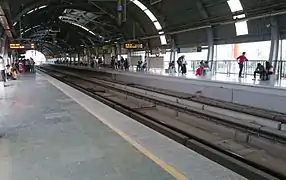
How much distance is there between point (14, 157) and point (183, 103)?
12.3 meters

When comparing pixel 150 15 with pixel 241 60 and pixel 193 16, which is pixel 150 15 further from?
pixel 241 60

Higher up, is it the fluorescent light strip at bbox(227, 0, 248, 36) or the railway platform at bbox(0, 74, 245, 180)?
the fluorescent light strip at bbox(227, 0, 248, 36)

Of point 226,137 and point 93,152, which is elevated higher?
point 93,152

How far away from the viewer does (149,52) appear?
40.8 m

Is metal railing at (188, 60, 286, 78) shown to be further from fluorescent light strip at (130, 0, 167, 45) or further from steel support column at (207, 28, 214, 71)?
fluorescent light strip at (130, 0, 167, 45)

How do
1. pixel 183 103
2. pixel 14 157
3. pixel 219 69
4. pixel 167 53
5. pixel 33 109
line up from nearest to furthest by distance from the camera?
pixel 14 157
pixel 33 109
pixel 183 103
pixel 219 69
pixel 167 53

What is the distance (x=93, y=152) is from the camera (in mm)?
5168

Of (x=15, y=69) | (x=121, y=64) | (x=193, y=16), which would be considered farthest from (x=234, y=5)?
(x=121, y=64)

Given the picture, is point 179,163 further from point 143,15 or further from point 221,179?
point 143,15

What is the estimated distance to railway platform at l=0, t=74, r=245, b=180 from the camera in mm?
4184

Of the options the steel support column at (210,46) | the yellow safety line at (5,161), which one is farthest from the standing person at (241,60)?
the yellow safety line at (5,161)

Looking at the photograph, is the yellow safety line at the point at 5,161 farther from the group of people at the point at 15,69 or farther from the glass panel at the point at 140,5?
the glass panel at the point at 140,5

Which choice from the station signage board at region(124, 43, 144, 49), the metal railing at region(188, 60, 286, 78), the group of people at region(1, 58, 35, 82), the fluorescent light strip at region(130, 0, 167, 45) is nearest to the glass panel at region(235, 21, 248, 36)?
the metal railing at region(188, 60, 286, 78)

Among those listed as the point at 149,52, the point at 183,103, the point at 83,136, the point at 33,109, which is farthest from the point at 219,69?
the point at 83,136
